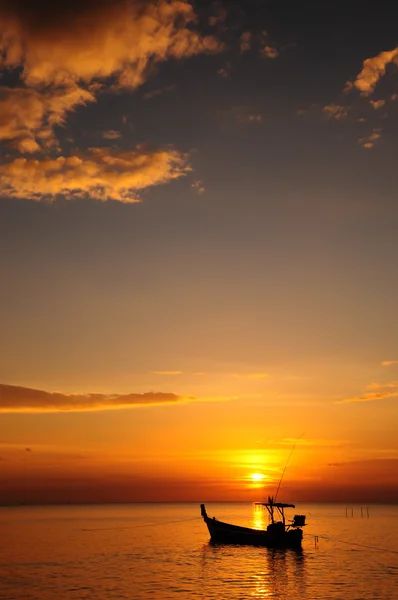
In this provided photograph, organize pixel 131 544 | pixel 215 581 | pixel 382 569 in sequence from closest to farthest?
pixel 215 581 < pixel 382 569 < pixel 131 544

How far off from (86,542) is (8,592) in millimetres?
61549

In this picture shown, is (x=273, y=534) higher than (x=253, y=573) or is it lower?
higher

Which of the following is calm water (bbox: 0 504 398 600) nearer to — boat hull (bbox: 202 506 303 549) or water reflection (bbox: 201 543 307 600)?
water reflection (bbox: 201 543 307 600)

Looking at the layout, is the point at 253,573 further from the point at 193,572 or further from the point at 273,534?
the point at 273,534

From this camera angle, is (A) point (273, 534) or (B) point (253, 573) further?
(A) point (273, 534)

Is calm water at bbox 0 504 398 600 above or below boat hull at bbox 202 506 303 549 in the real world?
below

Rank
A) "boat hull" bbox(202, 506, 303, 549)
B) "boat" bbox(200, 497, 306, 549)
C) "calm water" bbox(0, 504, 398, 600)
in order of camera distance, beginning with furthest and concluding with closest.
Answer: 1. "boat hull" bbox(202, 506, 303, 549)
2. "boat" bbox(200, 497, 306, 549)
3. "calm water" bbox(0, 504, 398, 600)

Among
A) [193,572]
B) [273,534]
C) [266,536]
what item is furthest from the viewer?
[266,536]

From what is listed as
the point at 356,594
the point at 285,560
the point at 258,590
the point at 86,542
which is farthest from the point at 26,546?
the point at 356,594

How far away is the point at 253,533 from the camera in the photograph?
84.6m

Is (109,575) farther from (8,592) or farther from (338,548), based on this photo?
(338,548)

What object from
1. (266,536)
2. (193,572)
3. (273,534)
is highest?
(273,534)

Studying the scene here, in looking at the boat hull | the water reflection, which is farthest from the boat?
the water reflection

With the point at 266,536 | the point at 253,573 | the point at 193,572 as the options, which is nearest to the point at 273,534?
the point at 266,536
